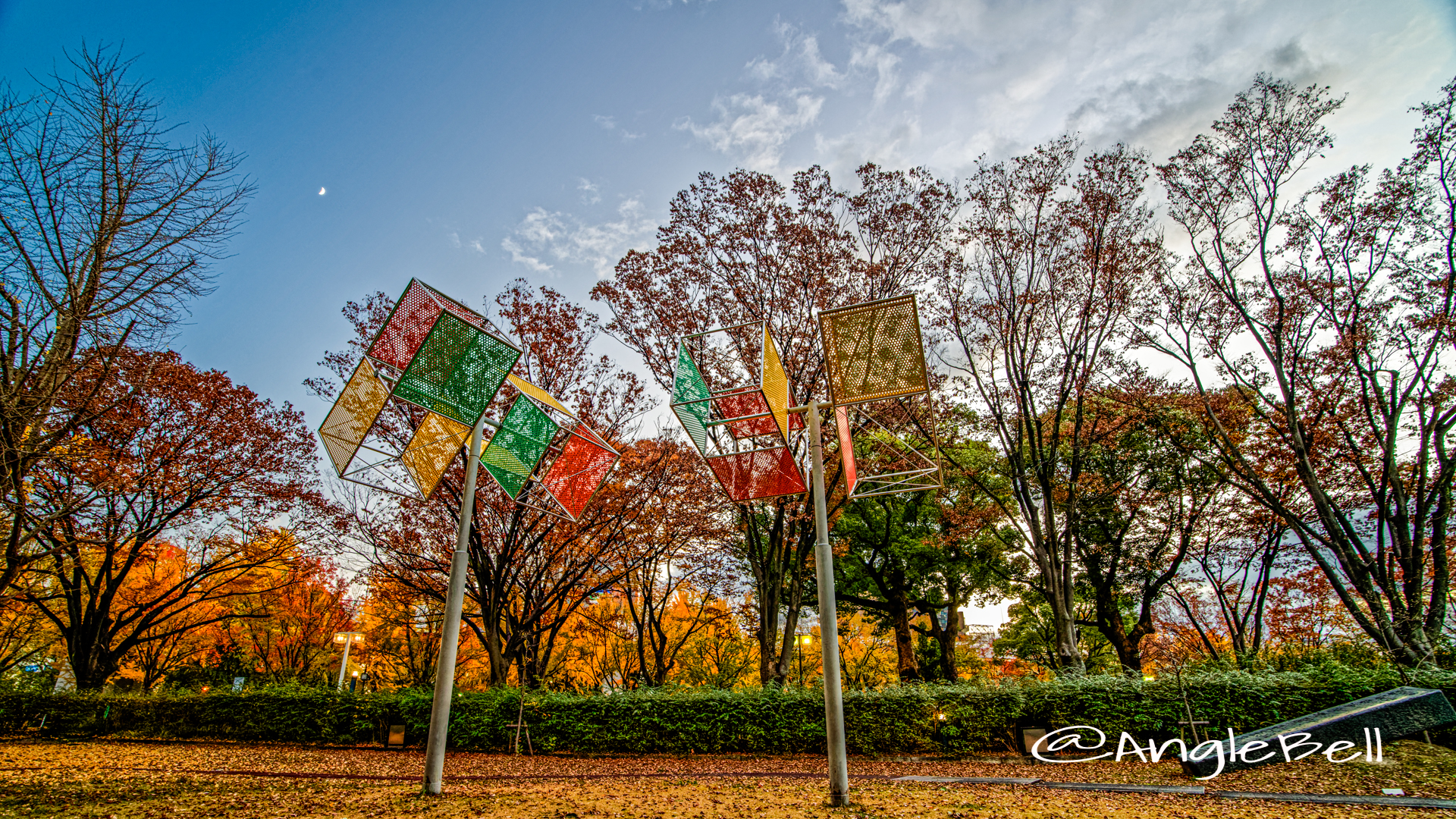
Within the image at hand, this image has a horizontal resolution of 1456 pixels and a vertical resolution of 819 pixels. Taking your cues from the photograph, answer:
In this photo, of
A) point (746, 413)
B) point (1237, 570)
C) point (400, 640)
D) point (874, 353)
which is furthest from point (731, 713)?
point (400, 640)

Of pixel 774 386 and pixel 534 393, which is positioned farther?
pixel 534 393

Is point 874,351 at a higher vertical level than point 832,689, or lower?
higher

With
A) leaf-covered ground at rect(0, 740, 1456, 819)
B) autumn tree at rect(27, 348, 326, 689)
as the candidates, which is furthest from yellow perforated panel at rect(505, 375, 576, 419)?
autumn tree at rect(27, 348, 326, 689)

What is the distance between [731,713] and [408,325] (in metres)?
10.1

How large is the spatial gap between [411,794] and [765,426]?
17.5ft

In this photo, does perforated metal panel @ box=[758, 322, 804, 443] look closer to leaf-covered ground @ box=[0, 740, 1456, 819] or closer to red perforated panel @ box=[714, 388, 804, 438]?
red perforated panel @ box=[714, 388, 804, 438]

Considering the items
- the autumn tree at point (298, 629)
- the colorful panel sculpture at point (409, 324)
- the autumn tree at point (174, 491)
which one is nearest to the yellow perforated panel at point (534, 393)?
the colorful panel sculpture at point (409, 324)

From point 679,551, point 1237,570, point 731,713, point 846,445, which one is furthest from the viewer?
point 1237,570

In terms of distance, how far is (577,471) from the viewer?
8078 millimetres

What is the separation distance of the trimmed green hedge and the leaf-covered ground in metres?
0.78

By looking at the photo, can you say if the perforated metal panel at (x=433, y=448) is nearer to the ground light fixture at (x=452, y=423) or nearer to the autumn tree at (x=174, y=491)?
the ground light fixture at (x=452, y=423)

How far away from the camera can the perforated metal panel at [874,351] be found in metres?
6.40

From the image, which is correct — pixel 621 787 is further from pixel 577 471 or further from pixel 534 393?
pixel 534 393

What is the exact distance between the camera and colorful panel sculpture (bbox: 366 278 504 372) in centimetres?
601
